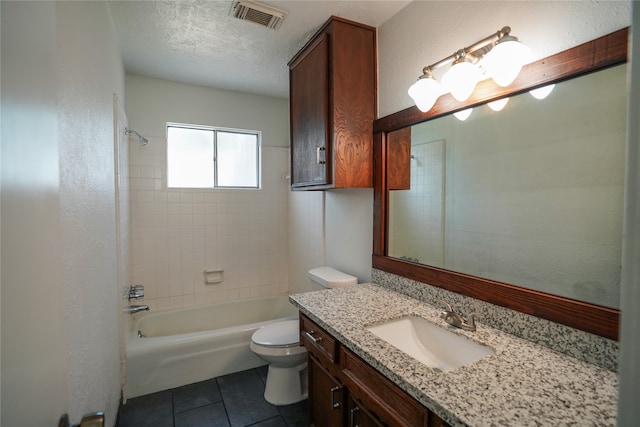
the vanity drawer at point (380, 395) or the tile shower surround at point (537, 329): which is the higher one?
the tile shower surround at point (537, 329)

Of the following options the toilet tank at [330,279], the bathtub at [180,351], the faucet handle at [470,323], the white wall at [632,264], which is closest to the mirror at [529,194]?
the faucet handle at [470,323]

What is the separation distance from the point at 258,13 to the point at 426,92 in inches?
42.5

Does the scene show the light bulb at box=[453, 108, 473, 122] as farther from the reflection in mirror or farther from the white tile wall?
the white tile wall

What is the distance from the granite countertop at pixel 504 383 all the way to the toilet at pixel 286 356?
0.81 meters

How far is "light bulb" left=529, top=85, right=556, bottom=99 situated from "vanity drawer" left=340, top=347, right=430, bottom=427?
116cm

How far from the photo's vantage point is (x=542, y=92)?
3.66 ft

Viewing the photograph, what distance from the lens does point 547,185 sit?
1.11 metres

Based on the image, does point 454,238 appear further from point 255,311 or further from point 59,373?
point 255,311

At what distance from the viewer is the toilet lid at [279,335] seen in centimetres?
203

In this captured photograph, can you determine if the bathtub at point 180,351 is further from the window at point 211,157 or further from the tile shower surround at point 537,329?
the tile shower surround at point 537,329

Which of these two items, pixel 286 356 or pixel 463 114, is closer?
pixel 463 114

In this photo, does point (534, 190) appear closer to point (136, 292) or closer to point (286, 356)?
point (286, 356)

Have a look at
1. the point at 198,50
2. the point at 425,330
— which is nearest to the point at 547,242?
the point at 425,330

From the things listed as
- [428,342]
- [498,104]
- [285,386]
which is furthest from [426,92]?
[285,386]
